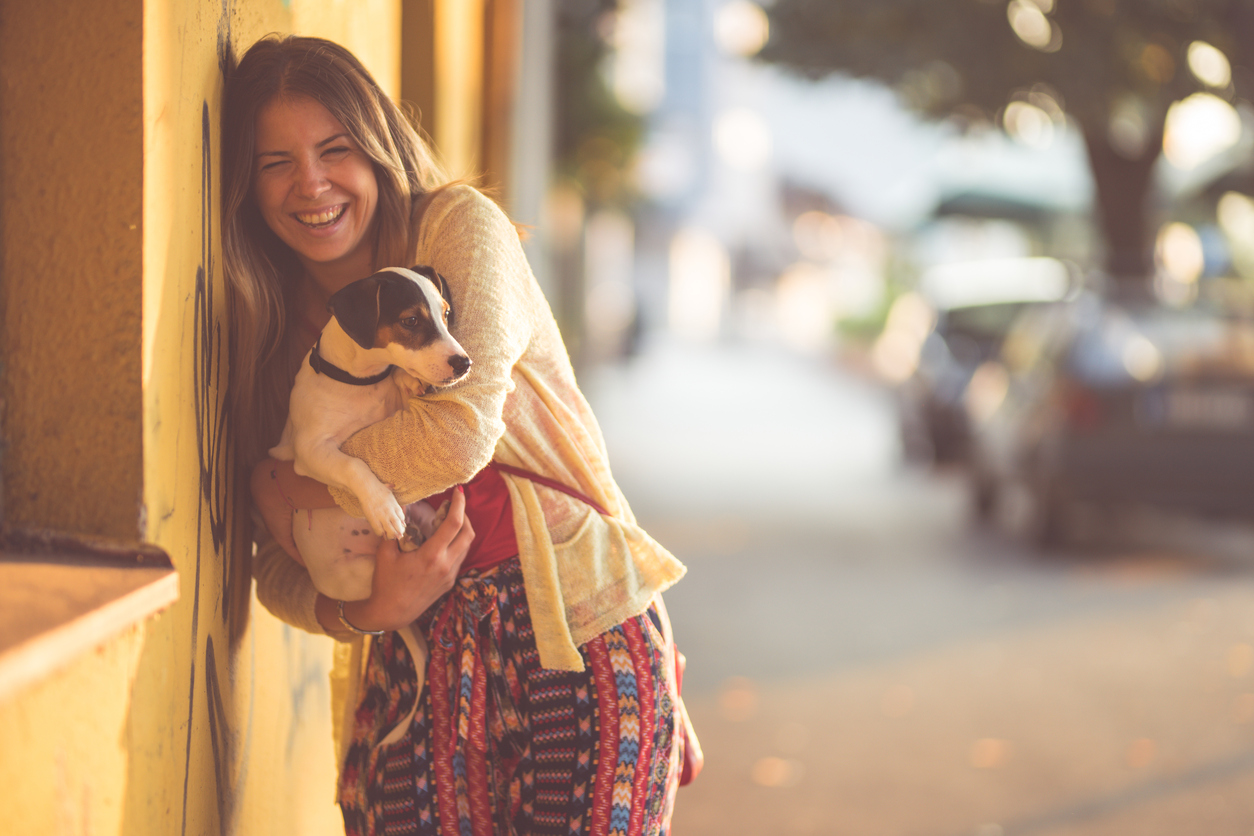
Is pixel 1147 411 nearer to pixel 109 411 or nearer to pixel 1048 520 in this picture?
pixel 1048 520

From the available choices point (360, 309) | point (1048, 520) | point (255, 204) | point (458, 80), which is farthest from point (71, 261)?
point (1048, 520)

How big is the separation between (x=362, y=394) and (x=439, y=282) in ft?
0.79

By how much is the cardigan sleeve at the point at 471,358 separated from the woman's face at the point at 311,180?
146 millimetres

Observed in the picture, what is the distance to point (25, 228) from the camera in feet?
5.58

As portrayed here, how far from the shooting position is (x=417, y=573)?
6.26 ft

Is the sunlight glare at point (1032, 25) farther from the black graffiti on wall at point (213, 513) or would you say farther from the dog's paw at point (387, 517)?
the dog's paw at point (387, 517)

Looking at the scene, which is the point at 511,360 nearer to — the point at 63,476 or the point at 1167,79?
the point at 63,476

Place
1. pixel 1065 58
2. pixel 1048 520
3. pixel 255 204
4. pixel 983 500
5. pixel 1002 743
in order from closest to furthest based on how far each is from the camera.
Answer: pixel 255 204
pixel 1002 743
pixel 1048 520
pixel 983 500
pixel 1065 58

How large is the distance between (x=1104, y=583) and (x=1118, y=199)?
7101 mm

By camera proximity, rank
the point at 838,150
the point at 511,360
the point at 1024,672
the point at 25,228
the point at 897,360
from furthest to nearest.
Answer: the point at 838,150
the point at 897,360
the point at 1024,672
the point at 511,360
the point at 25,228

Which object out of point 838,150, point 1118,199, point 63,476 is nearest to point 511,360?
point 63,476

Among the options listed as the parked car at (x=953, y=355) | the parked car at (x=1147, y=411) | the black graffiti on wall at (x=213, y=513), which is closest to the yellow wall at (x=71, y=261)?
the black graffiti on wall at (x=213, y=513)

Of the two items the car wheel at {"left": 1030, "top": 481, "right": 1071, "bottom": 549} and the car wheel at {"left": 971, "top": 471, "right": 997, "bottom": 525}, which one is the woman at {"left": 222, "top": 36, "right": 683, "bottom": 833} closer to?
the car wheel at {"left": 1030, "top": 481, "right": 1071, "bottom": 549}

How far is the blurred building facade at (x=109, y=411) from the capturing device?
1.57 m
